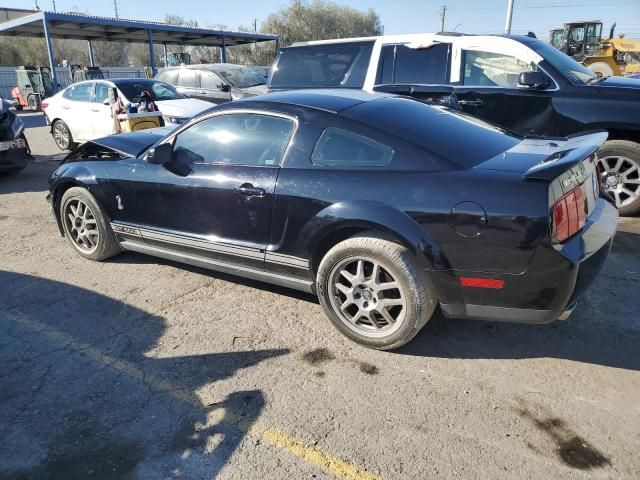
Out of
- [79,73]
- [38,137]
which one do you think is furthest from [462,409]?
[79,73]

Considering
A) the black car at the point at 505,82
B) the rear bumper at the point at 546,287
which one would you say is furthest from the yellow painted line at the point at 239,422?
the black car at the point at 505,82

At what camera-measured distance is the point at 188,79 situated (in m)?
13.2

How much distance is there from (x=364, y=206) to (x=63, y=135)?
10568 mm

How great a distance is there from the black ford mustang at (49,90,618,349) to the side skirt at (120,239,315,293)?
0.7 inches

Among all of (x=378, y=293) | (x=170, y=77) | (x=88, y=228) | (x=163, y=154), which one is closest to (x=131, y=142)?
(x=88, y=228)

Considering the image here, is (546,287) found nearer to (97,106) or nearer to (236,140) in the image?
(236,140)

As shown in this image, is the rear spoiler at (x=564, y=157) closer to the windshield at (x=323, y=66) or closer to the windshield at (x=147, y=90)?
the windshield at (x=323, y=66)

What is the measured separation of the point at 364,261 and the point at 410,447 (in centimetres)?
117

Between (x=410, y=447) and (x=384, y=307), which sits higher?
(x=384, y=307)

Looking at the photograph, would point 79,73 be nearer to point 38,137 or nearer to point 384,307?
point 38,137

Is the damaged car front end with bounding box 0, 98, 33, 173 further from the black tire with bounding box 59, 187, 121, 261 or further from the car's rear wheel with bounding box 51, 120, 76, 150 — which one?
the black tire with bounding box 59, 187, 121, 261

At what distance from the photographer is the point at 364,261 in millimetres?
3182

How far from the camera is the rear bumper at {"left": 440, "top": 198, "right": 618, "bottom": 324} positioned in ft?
8.76

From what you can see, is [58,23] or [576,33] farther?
[576,33]
